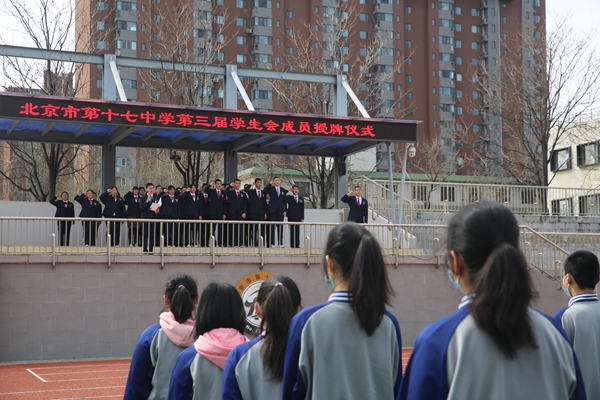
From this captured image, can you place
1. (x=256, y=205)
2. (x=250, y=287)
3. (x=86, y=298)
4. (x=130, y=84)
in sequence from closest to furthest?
(x=86, y=298) → (x=250, y=287) → (x=256, y=205) → (x=130, y=84)

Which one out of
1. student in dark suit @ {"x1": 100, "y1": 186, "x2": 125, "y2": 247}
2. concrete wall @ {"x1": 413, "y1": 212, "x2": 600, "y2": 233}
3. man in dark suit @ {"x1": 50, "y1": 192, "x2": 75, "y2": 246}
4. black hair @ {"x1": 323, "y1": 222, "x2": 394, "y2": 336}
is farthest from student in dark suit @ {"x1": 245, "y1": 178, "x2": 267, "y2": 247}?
black hair @ {"x1": 323, "y1": 222, "x2": 394, "y2": 336}

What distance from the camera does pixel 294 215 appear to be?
2142 centimetres

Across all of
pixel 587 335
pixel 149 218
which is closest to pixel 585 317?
pixel 587 335

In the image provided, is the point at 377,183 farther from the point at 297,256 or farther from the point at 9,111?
the point at 9,111

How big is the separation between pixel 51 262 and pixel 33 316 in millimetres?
1325

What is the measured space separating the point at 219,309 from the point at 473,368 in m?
2.12

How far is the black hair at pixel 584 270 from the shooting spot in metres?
5.38

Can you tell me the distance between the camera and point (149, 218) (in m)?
19.8

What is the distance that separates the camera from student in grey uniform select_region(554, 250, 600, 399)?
194 inches

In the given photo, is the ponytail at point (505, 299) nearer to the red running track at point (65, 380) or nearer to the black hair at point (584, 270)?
the black hair at point (584, 270)

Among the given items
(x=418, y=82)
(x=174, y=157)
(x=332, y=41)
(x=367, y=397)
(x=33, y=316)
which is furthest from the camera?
(x=418, y=82)

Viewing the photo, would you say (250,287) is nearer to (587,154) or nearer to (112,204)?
(112,204)

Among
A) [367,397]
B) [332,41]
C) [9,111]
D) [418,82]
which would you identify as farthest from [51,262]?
[418,82]

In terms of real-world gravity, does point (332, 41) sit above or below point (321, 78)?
above
